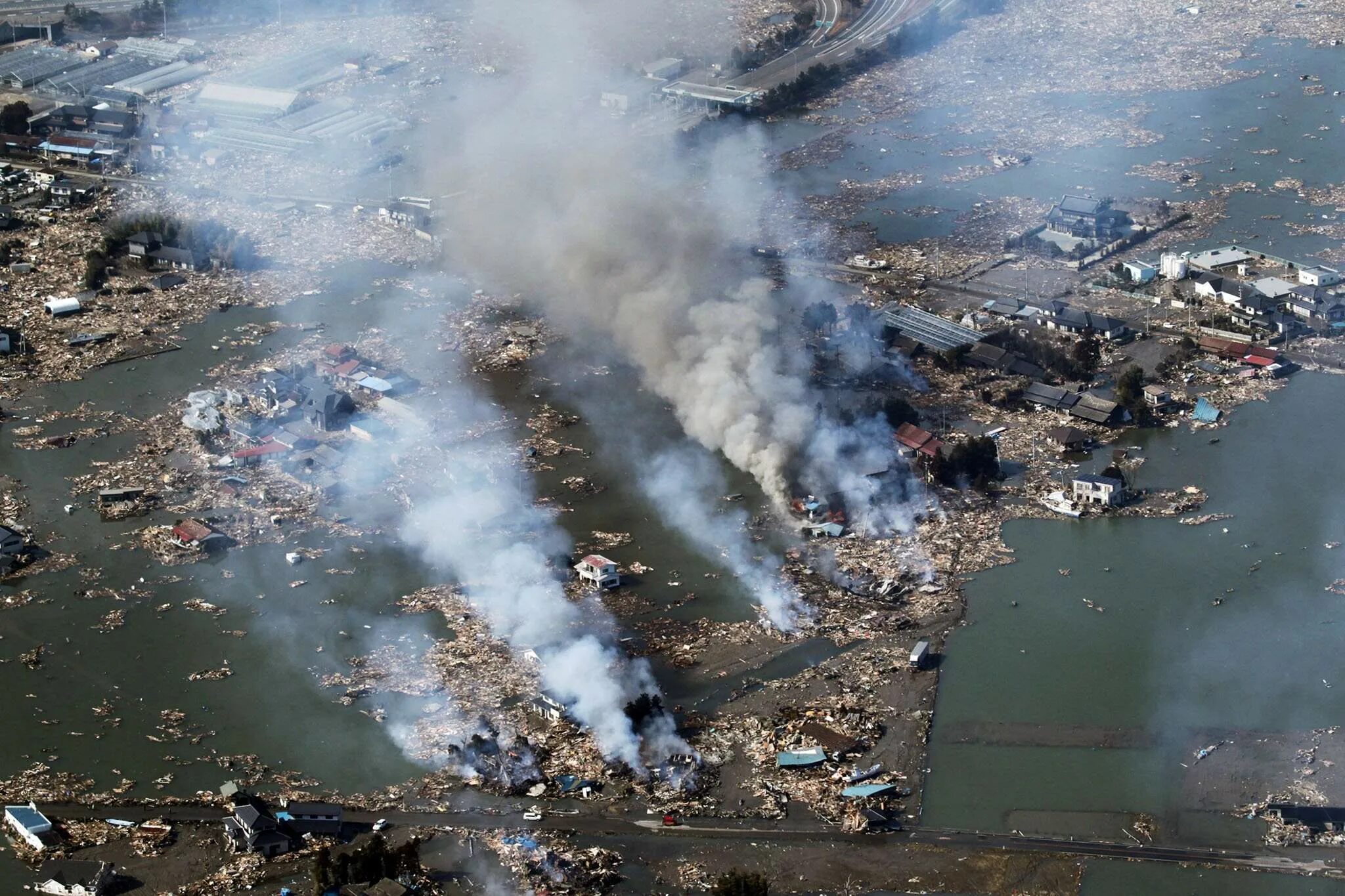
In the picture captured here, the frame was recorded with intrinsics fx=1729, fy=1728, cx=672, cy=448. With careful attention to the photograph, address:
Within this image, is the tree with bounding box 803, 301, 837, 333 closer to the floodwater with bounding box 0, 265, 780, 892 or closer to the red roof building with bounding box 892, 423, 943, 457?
the floodwater with bounding box 0, 265, 780, 892

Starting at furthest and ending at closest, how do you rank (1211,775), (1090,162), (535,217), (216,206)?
(1090,162) → (216,206) → (535,217) → (1211,775)

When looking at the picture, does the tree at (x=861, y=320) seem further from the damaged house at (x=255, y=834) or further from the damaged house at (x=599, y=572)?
the damaged house at (x=255, y=834)

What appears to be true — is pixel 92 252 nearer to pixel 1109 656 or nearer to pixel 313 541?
pixel 313 541

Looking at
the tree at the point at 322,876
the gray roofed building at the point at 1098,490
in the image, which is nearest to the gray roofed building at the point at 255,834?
the tree at the point at 322,876

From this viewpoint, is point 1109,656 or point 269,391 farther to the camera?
point 269,391

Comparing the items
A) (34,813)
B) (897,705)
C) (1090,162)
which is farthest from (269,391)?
(1090,162)

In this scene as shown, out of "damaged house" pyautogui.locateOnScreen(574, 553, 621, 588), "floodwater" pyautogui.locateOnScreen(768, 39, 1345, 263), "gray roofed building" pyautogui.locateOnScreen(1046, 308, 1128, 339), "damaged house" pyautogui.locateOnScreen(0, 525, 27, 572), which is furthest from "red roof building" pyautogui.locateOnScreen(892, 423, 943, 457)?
"damaged house" pyautogui.locateOnScreen(0, 525, 27, 572)

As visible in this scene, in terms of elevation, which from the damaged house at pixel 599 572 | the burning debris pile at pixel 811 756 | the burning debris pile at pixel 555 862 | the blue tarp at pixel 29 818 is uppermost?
the blue tarp at pixel 29 818
